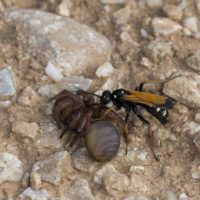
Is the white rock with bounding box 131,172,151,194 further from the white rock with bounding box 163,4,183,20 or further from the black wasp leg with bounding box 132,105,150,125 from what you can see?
the white rock with bounding box 163,4,183,20

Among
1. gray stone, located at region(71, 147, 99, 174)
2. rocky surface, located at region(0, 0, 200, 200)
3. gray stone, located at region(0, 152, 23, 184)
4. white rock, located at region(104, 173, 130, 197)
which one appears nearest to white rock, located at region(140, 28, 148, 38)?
rocky surface, located at region(0, 0, 200, 200)

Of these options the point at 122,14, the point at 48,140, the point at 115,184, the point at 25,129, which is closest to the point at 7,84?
the point at 25,129

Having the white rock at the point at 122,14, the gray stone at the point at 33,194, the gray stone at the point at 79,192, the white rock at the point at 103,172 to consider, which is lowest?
the white rock at the point at 103,172

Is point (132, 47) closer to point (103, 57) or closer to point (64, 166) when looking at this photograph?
point (103, 57)

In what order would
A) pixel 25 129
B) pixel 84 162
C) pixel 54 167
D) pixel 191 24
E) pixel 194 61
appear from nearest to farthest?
pixel 54 167 → pixel 84 162 → pixel 25 129 → pixel 194 61 → pixel 191 24

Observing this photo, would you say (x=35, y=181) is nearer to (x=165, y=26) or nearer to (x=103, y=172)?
(x=103, y=172)

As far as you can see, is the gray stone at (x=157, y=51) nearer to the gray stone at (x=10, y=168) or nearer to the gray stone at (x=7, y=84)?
the gray stone at (x=7, y=84)

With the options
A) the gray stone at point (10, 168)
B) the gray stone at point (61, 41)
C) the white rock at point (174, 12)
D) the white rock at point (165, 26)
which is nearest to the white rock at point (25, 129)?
the gray stone at point (10, 168)
